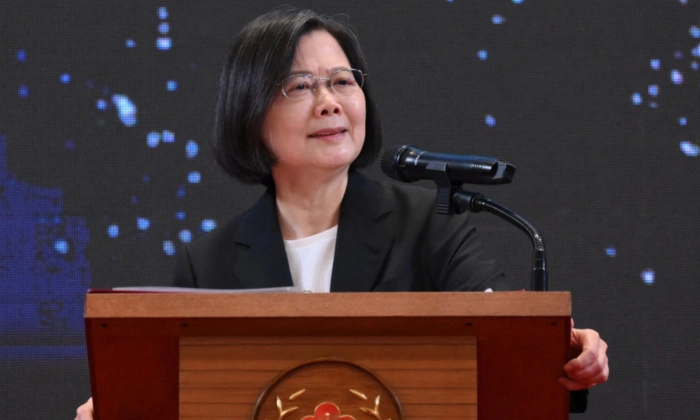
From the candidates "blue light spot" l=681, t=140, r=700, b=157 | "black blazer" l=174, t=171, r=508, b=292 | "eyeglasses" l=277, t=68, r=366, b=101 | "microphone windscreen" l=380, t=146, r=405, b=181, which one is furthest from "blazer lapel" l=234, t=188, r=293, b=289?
"blue light spot" l=681, t=140, r=700, b=157

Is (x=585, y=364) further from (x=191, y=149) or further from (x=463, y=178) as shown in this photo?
(x=191, y=149)

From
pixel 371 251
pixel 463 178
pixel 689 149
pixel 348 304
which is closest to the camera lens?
pixel 348 304

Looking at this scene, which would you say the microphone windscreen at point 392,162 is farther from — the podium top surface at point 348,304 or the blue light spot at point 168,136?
the blue light spot at point 168,136

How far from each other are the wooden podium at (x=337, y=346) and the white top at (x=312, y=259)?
639mm

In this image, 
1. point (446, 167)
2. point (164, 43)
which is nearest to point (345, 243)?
point (446, 167)

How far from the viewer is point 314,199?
1816 mm

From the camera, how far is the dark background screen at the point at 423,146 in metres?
2.29

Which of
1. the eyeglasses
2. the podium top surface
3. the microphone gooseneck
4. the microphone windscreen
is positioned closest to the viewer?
the podium top surface

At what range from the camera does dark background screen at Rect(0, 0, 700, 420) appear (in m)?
2.29

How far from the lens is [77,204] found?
93.0 inches

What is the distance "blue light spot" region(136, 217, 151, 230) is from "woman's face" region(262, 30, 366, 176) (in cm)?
65

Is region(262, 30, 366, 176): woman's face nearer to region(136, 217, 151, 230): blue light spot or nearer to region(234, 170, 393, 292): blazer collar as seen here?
region(234, 170, 393, 292): blazer collar

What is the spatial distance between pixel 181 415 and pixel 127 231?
52.2 inches

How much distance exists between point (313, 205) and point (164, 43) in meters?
0.82
